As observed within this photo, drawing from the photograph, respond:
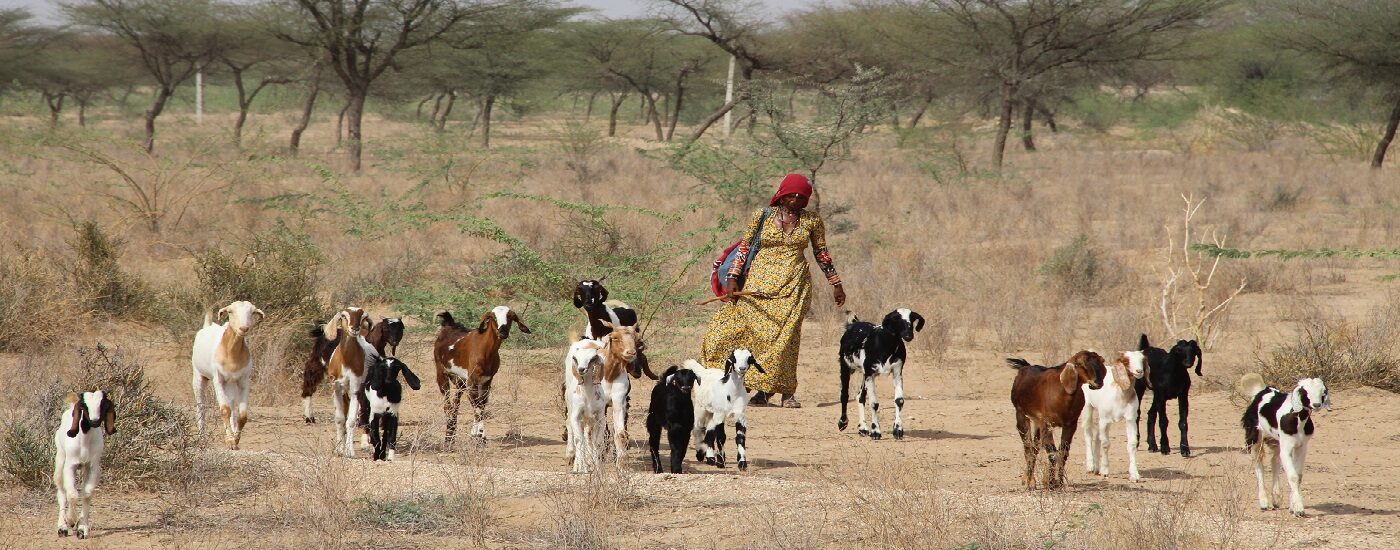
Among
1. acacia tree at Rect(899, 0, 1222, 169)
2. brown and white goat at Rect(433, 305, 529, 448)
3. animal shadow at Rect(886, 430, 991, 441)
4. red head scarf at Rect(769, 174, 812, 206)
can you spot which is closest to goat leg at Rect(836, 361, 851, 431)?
animal shadow at Rect(886, 430, 991, 441)

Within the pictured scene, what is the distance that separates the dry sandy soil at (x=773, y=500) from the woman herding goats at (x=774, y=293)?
0.50m

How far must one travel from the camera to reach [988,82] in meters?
29.6

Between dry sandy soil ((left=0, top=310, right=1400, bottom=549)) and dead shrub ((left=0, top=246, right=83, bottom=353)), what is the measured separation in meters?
3.48

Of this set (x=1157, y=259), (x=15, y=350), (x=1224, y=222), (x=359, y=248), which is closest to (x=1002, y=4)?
(x=1224, y=222)

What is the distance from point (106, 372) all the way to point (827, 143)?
40.1ft

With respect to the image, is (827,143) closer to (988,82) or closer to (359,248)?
(359,248)

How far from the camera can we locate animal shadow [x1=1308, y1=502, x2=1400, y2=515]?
5.86m

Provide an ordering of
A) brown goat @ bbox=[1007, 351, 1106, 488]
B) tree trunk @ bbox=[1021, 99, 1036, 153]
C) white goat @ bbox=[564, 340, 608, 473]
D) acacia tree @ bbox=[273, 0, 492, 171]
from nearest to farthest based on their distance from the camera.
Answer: brown goat @ bbox=[1007, 351, 1106, 488] → white goat @ bbox=[564, 340, 608, 473] → acacia tree @ bbox=[273, 0, 492, 171] → tree trunk @ bbox=[1021, 99, 1036, 153]

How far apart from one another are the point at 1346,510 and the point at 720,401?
9.64 feet

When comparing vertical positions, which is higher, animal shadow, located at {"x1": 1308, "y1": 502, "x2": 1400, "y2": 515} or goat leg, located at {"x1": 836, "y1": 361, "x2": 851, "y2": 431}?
goat leg, located at {"x1": 836, "y1": 361, "x2": 851, "y2": 431}

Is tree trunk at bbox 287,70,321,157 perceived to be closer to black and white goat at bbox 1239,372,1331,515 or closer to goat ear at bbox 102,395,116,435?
goat ear at bbox 102,395,116,435

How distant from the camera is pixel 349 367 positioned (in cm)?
682

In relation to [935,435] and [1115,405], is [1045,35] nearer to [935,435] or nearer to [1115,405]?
[935,435]

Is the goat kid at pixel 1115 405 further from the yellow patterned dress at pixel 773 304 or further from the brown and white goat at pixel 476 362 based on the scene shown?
the brown and white goat at pixel 476 362
